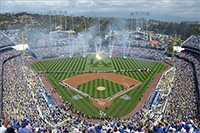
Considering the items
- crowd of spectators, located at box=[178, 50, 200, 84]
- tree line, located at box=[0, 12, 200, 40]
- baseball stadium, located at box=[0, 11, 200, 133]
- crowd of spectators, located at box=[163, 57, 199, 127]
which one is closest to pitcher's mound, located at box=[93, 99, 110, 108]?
baseball stadium, located at box=[0, 11, 200, 133]

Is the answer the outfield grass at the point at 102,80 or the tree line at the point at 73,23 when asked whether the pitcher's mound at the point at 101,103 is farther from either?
the tree line at the point at 73,23

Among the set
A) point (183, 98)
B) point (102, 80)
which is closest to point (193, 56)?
point (102, 80)

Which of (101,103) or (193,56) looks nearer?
(101,103)

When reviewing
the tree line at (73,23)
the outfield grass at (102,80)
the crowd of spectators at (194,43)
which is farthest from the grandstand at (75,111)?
the tree line at (73,23)

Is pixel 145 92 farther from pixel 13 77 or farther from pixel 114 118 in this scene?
pixel 13 77

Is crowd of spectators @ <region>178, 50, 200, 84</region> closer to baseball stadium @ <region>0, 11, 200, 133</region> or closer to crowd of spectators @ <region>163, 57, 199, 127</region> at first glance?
baseball stadium @ <region>0, 11, 200, 133</region>

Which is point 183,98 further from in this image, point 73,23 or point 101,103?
point 73,23

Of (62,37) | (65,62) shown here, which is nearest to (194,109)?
(65,62)
